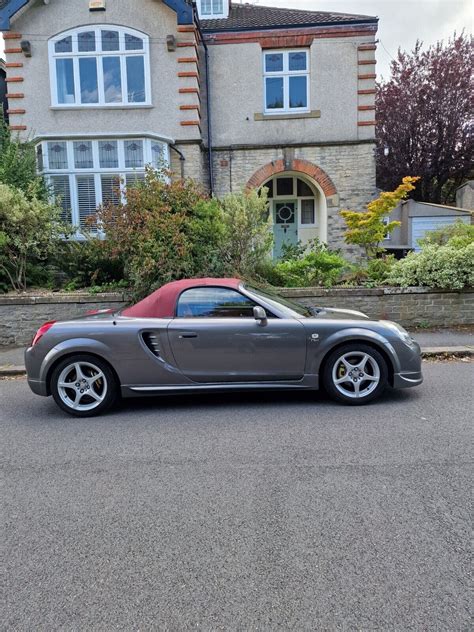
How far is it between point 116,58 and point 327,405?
44.4 ft

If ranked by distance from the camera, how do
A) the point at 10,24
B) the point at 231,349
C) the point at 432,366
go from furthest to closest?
the point at 10,24
the point at 432,366
the point at 231,349

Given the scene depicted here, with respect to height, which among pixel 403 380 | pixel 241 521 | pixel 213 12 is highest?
pixel 213 12

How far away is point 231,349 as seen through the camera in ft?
17.1

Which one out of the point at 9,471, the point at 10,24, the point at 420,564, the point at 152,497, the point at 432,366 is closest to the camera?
the point at 420,564

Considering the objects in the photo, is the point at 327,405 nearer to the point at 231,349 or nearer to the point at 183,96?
the point at 231,349

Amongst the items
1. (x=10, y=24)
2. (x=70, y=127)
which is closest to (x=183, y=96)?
(x=70, y=127)

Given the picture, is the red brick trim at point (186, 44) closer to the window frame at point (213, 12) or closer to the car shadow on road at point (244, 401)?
the window frame at point (213, 12)

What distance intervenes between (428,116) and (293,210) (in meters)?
10.8

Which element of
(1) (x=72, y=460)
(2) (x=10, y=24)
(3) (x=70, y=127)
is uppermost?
(2) (x=10, y=24)

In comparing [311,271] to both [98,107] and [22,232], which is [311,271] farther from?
[98,107]

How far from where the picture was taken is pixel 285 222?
17344 mm

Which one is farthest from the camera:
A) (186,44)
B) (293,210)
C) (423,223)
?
(423,223)

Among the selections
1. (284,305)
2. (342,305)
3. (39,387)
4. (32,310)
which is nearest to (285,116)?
(342,305)

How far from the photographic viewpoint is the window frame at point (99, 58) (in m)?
14.6
